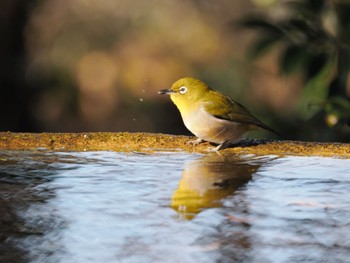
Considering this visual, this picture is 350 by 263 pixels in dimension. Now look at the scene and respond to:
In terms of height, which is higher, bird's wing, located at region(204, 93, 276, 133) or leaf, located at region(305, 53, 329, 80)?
leaf, located at region(305, 53, 329, 80)

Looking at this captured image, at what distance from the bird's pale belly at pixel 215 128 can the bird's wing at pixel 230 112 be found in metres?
0.03

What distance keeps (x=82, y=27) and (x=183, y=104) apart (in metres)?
4.21

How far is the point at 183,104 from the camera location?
438cm

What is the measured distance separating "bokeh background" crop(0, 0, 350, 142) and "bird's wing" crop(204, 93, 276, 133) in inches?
92.6

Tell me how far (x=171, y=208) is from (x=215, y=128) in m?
1.39

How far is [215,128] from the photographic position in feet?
13.5

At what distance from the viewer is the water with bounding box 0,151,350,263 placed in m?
2.25

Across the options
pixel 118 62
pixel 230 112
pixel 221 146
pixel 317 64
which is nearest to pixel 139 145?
pixel 221 146

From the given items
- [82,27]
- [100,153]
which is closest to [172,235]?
[100,153]

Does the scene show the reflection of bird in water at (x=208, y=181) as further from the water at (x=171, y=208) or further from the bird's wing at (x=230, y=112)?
the bird's wing at (x=230, y=112)

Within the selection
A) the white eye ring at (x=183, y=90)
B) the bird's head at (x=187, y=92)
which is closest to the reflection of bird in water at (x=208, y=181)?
the bird's head at (x=187, y=92)

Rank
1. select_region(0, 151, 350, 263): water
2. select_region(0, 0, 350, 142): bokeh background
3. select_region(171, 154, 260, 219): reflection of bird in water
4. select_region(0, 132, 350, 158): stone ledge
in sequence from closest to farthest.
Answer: select_region(0, 151, 350, 263): water → select_region(171, 154, 260, 219): reflection of bird in water → select_region(0, 132, 350, 158): stone ledge → select_region(0, 0, 350, 142): bokeh background

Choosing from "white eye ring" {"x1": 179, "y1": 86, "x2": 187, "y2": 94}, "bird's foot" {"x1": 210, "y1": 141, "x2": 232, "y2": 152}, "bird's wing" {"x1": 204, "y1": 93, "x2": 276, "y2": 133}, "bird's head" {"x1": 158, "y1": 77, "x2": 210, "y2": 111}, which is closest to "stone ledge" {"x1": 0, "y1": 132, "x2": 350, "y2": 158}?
"bird's foot" {"x1": 210, "y1": 141, "x2": 232, "y2": 152}

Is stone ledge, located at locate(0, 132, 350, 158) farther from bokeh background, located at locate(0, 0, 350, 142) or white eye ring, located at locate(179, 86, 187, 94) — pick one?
bokeh background, located at locate(0, 0, 350, 142)
